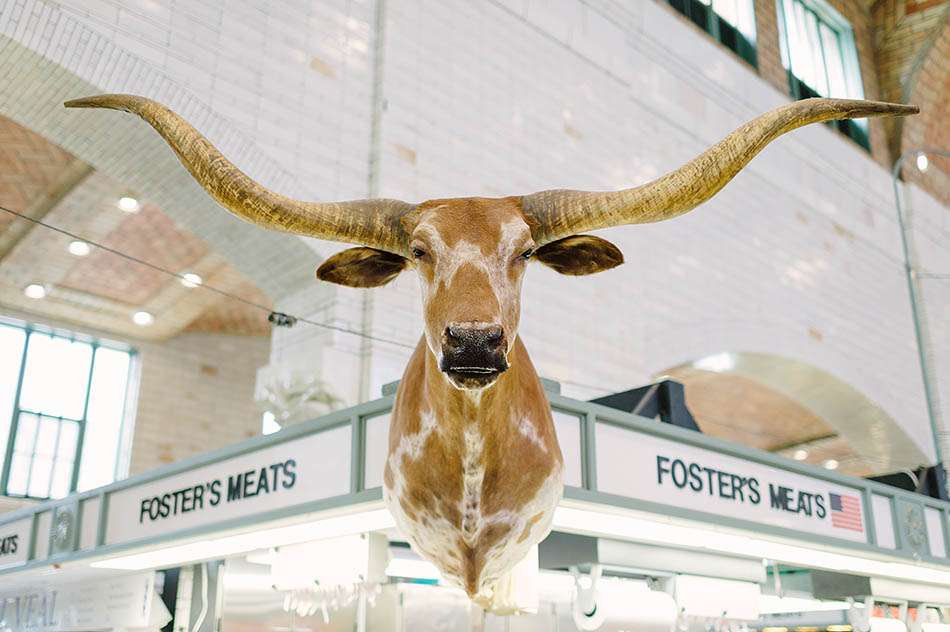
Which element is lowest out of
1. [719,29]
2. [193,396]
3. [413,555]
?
[413,555]

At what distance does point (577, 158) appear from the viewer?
9586mm

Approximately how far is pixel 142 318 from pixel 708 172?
568 inches

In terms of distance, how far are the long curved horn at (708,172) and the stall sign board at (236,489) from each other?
1.98m

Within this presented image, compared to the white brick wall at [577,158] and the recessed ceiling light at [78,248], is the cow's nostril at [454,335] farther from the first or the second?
the recessed ceiling light at [78,248]

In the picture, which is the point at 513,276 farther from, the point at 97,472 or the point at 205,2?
the point at 97,472

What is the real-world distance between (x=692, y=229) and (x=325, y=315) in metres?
5.12

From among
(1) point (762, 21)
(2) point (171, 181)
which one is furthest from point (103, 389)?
(1) point (762, 21)

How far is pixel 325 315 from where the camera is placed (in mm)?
7164

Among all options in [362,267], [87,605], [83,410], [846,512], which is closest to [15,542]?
[87,605]

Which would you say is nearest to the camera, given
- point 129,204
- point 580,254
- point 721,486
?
point 580,254

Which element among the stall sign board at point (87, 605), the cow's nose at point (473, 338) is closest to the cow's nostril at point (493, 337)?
the cow's nose at point (473, 338)

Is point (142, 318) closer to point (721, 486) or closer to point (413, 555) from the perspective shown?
point (413, 555)

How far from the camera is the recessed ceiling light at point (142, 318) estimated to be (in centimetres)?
1532

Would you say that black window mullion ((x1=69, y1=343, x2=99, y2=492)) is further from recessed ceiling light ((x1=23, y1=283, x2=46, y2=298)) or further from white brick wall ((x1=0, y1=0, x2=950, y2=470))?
white brick wall ((x1=0, y1=0, x2=950, y2=470))
